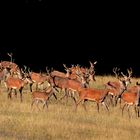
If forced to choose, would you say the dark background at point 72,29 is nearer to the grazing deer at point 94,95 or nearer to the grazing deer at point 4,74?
the grazing deer at point 4,74

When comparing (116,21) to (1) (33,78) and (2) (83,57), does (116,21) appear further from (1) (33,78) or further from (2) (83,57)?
(1) (33,78)

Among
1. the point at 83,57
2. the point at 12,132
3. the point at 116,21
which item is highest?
the point at 116,21

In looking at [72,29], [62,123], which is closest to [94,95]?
[62,123]

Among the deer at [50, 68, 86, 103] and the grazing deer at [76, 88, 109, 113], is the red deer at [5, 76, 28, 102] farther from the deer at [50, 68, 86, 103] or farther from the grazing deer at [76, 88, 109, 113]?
the grazing deer at [76, 88, 109, 113]

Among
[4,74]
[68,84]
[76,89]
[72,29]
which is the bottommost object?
[76,89]

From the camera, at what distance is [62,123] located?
18.9 meters

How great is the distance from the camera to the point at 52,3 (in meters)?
46.2

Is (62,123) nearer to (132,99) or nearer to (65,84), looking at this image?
(132,99)

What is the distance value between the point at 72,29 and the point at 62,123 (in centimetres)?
2874

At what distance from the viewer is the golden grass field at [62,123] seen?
17391 mm

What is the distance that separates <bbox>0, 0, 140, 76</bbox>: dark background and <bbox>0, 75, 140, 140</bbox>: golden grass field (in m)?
21.9

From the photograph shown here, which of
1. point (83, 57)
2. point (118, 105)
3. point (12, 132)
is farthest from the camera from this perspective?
point (83, 57)

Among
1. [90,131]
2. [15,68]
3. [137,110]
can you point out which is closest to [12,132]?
[90,131]

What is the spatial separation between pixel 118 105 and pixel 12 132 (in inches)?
283
